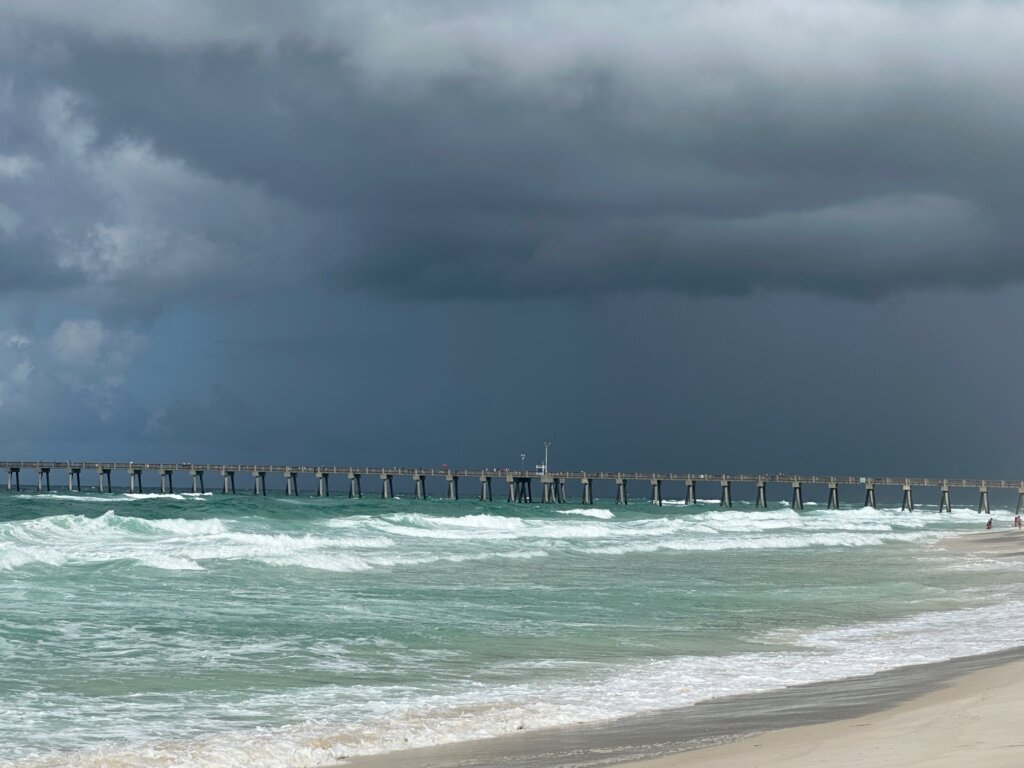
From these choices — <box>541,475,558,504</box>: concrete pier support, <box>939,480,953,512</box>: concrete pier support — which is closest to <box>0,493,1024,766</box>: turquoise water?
<box>939,480,953,512</box>: concrete pier support

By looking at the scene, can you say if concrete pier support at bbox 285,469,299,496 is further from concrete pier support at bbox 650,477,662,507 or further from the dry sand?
the dry sand

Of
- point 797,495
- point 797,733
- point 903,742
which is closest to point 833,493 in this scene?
point 797,495

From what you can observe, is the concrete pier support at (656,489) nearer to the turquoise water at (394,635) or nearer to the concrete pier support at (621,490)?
the concrete pier support at (621,490)

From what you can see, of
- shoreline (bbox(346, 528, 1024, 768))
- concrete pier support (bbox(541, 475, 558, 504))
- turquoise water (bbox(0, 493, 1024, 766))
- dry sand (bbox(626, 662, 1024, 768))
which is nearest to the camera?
dry sand (bbox(626, 662, 1024, 768))

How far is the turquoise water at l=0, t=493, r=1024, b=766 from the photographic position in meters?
9.59

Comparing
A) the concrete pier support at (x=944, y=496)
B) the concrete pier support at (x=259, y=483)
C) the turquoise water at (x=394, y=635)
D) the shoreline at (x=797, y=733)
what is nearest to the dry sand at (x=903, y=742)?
the shoreline at (x=797, y=733)

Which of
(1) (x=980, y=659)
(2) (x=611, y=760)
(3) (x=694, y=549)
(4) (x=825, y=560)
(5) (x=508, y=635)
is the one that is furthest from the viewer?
(3) (x=694, y=549)

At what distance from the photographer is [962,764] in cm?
632

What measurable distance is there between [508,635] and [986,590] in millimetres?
12034

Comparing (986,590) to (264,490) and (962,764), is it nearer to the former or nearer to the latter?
(962,764)

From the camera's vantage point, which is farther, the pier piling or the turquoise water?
the pier piling

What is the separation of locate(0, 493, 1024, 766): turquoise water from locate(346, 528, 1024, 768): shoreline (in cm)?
53

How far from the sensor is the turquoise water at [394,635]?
9.59 meters

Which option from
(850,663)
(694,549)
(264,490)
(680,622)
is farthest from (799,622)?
(264,490)
